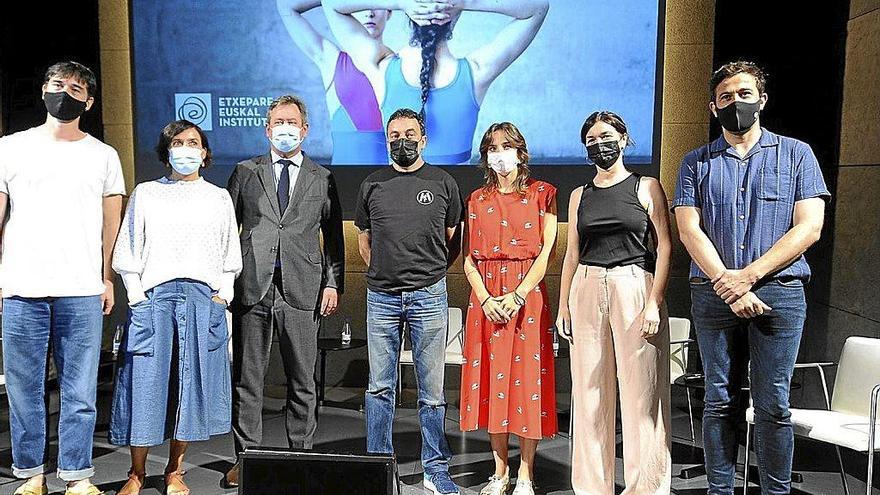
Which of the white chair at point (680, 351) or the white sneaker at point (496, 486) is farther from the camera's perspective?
the white chair at point (680, 351)

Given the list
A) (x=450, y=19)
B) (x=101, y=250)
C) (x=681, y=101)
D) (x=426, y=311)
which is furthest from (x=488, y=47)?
(x=101, y=250)

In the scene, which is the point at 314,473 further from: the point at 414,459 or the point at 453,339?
the point at 453,339

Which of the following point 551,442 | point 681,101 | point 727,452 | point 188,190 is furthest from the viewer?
point 681,101

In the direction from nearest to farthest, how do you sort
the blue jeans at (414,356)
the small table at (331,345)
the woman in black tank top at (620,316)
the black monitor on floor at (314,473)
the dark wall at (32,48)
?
the black monitor on floor at (314,473), the woman in black tank top at (620,316), the blue jeans at (414,356), the small table at (331,345), the dark wall at (32,48)

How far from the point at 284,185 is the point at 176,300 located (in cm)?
71

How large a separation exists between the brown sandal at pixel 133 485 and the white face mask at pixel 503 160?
→ 211 cm

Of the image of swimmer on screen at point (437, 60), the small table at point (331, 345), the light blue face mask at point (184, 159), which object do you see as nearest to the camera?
the light blue face mask at point (184, 159)

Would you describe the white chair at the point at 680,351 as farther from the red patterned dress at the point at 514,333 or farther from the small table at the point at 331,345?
the small table at the point at 331,345

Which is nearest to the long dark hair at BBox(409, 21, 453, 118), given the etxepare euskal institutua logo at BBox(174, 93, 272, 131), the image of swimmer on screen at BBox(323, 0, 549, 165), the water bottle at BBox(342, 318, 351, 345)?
the image of swimmer on screen at BBox(323, 0, 549, 165)

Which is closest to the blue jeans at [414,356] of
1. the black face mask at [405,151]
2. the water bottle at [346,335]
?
the black face mask at [405,151]

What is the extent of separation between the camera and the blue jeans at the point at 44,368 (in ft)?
11.0

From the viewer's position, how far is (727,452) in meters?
3.10

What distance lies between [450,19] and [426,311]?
2.72m

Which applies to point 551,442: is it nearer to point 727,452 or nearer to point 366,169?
point 727,452
